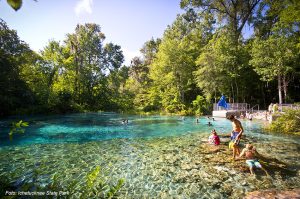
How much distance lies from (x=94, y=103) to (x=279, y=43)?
1508 inches

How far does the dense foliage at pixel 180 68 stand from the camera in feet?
94.3

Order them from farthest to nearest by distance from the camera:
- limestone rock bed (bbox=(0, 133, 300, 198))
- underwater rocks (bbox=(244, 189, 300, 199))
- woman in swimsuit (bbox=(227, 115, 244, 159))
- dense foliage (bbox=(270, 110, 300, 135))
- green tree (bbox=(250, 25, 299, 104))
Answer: green tree (bbox=(250, 25, 299, 104)) < dense foliage (bbox=(270, 110, 300, 135)) < woman in swimsuit (bbox=(227, 115, 244, 159)) < limestone rock bed (bbox=(0, 133, 300, 198)) < underwater rocks (bbox=(244, 189, 300, 199))

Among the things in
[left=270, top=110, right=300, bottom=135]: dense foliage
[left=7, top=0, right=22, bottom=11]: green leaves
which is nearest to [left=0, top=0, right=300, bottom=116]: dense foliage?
[left=270, top=110, right=300, bottom=135]: dense foliage

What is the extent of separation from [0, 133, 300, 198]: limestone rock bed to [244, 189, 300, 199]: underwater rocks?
0.91 ft

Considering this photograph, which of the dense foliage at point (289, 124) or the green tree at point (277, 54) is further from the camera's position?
the green tree at point (277, 54)

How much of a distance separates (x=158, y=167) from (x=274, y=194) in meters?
4.26

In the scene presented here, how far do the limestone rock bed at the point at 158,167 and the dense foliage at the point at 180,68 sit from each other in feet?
60.3

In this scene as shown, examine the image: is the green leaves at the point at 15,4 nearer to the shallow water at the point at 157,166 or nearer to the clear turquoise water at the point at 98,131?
the shallow water at the point at 157,166

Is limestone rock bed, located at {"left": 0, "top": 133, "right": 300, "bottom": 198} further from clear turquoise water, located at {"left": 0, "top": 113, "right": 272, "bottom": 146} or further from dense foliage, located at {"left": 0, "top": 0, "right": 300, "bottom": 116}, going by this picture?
dense foliage, located at {"left": 0, "top": 0, "right": 300, "bottom": 116}

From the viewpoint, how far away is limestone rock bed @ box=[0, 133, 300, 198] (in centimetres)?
646

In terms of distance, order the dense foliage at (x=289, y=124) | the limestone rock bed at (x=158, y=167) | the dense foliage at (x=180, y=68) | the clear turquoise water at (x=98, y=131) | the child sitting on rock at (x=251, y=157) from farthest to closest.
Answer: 1. the dense foliage at (x=180, y=68)
2. the dense foliage at (x=289, y=124)
3. the clear turquoise water at (x=98, y=131)
4. the child sitting on rock at (x=251, y=157)
5. the limestone rock bed at (x=158, y=167)

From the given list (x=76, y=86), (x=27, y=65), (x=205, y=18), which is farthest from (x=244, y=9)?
(x=27, y=65)

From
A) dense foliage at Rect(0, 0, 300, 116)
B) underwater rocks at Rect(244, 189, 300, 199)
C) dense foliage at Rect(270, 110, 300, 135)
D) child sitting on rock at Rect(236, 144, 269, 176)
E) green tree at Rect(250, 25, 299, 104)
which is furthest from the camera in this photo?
dense foliage at Rect(0, 0, 300, 116)

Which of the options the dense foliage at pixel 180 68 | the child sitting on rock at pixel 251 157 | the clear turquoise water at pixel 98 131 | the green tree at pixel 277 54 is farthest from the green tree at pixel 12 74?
the green tree at pixel 277 54
